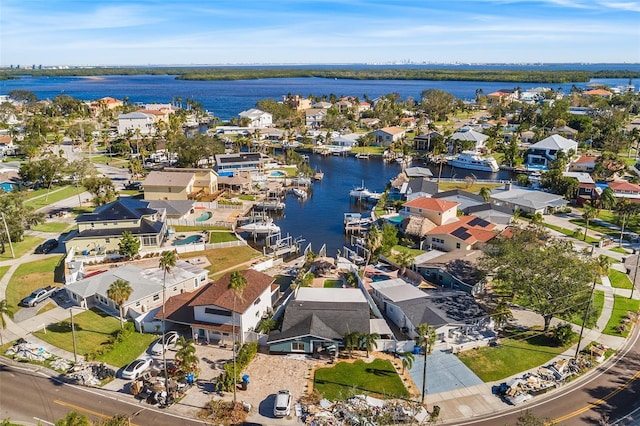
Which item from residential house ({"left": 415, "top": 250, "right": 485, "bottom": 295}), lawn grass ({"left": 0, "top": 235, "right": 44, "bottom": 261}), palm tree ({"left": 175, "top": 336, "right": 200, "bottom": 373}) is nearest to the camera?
palm tree ({"left": 175, "top": 336, "right": 200, "bottom": 373})

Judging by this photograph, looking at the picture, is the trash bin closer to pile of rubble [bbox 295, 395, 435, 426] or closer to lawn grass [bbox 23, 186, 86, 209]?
pile of rubble [bbox 295, 395, 435, 426]

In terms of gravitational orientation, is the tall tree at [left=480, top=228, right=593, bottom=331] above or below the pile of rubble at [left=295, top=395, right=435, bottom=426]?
above

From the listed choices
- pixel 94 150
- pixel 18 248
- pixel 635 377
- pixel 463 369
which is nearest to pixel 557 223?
pixel 635 377

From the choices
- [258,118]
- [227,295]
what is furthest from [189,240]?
[258,118]

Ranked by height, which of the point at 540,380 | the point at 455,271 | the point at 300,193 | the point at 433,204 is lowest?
the point at 540,380

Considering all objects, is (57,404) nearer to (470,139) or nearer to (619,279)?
(619,279)

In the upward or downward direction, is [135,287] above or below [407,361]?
above

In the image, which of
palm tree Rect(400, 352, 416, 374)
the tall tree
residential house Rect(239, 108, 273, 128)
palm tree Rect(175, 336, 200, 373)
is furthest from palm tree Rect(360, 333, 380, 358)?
residential house Rect(239, 108, 273, 128)
